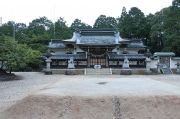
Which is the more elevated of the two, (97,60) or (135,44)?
(135,44)

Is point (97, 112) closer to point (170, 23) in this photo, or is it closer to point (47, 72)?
point (47, 72)

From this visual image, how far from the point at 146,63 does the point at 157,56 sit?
296 centimetres

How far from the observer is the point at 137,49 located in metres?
60.2

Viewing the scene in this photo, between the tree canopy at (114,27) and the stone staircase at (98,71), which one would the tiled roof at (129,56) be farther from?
the tree canopy at (114,27)

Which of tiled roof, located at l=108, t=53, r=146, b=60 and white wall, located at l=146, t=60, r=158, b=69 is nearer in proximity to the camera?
tiled roof, located at l=108, t=53, r=146, b=60

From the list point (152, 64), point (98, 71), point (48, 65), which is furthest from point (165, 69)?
point (48, 65)

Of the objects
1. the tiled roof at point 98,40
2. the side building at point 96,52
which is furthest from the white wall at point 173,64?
the tiled roof at point 98,40

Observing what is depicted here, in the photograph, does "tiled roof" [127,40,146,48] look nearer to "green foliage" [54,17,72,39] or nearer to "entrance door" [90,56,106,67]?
"entrance door" [90,56,106,67]

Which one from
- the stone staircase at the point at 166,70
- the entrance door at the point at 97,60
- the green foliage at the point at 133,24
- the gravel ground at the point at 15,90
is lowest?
the gravel ground at the point at 15,90

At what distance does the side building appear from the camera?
53.9m

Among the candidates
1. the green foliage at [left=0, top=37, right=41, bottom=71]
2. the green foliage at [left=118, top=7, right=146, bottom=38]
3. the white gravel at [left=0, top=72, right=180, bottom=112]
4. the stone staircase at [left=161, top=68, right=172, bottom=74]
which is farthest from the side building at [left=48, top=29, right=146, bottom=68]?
the white gravel at [left=0, top=72, right=180, bottom=112]

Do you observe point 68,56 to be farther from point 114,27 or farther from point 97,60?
point 114,27

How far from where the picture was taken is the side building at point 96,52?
177 feet

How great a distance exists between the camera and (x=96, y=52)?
2179 inches
